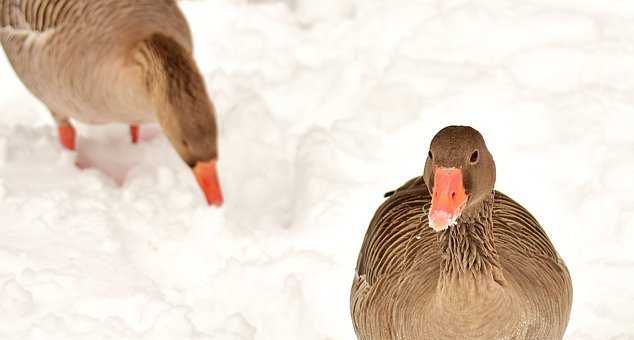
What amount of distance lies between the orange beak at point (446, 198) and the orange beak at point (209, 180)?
1.68 m

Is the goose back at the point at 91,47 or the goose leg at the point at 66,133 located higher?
the goose back at the point at 91,47

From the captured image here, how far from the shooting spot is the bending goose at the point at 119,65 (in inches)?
137

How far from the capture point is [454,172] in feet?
6.69

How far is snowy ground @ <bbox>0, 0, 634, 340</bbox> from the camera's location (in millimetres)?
3299

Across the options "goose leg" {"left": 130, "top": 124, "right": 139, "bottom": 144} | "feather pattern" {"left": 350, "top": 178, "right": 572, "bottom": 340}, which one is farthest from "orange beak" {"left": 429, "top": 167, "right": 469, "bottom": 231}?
"goose leg" {"left": 130, "top": 124, "right": 139, "bottom": 144}

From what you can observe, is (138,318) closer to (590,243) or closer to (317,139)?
(317,139)

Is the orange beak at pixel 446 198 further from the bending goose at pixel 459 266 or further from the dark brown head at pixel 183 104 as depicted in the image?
the dark brown head at pixel 183 104

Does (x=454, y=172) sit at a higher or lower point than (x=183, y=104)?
higher

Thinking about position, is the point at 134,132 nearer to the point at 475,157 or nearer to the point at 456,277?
the point at 456,277

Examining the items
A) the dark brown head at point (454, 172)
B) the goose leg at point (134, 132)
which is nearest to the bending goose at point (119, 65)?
the goose leg at point (134, 132)

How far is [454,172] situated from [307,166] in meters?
1.91

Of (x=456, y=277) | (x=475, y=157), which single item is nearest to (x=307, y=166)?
(x=456, y=277)

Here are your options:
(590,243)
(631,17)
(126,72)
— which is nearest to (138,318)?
(126,72)

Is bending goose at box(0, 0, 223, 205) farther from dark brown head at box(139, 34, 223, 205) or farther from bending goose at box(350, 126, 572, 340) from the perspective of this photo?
bending goose at box(350, 126, 572, 340)
